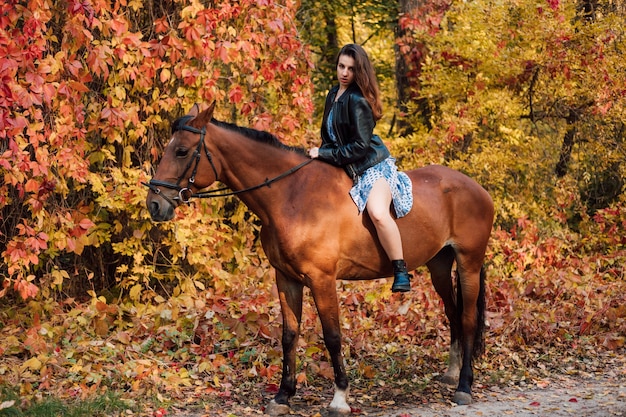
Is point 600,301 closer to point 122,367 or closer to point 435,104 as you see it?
point 435,104

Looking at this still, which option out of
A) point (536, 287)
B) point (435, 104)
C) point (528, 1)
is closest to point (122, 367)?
point (536, 287)

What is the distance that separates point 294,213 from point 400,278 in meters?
0.96

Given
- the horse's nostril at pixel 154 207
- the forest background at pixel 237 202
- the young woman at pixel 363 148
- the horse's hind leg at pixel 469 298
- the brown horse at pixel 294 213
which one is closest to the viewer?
the horse's nostril at pixel 154 207

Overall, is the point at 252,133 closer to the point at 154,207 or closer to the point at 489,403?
the point at 154,207

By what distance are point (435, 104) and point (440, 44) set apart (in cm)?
85

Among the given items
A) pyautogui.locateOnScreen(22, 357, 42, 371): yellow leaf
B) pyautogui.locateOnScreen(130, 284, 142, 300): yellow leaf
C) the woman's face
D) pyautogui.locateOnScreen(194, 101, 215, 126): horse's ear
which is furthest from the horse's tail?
pyautogui.locateOnScreen(22, 357, 42, 371): yellow leaf

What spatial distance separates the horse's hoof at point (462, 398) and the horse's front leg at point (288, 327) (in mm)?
1353

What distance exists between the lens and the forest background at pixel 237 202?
6.34m

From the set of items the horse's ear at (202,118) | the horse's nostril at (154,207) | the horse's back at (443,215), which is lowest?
the horse's back at (443,215)

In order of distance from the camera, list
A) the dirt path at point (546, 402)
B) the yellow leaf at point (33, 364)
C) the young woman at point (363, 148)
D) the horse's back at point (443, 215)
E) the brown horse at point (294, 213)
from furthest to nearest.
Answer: the yellow leaf at point (33, 364)
the horse's back at point (443, 215)
the dirt path at point (546, 402)
the young woman at point (363, 148)
the brown horse at point (294, 213)

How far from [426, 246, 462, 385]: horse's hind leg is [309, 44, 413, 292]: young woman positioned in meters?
1.07

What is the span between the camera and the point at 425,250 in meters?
6.16

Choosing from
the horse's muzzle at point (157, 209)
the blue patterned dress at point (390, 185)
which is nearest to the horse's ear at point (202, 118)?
the horse's muzzle at point (157, 209)

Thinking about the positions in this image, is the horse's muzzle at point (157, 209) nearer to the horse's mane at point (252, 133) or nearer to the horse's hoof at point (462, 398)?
the horse's mane at point (252, 133)
